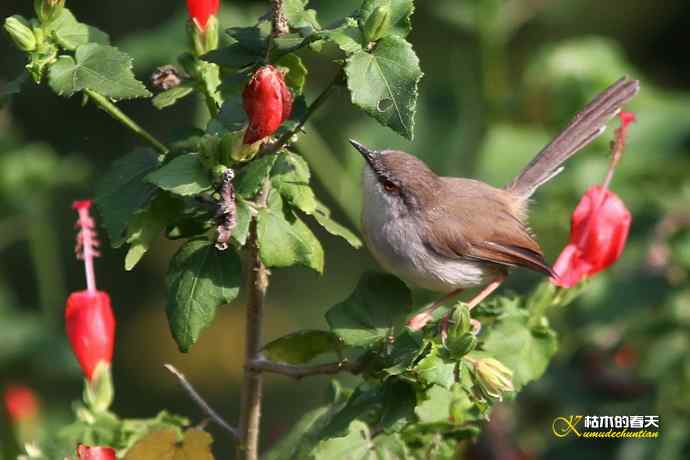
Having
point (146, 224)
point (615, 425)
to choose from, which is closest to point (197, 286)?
point (146, 224)

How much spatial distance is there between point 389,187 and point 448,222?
0.73 feet

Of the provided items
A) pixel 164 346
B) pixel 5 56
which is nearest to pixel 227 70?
pixel 5 56

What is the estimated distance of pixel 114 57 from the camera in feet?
8.23

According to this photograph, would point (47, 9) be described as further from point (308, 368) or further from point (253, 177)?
point (308, 368)

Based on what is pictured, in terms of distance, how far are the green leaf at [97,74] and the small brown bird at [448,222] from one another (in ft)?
3.20

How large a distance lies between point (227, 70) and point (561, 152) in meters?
1.49

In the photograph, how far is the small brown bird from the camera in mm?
3375

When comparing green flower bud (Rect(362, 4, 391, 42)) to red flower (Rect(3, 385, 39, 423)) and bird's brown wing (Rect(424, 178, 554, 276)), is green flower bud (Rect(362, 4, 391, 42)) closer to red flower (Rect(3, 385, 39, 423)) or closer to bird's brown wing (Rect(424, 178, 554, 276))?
bird's brown wing (Rect(424, 178, 554, 276))

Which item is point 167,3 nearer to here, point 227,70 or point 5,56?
point 5,56

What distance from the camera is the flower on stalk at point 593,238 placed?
3154 mm

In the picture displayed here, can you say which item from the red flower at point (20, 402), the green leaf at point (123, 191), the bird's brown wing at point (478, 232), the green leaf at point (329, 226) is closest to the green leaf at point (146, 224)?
the green leaf at point (123, 191)

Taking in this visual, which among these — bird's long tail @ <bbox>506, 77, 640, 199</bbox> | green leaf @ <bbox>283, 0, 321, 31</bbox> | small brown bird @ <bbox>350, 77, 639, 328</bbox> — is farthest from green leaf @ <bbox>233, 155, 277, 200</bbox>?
bird's long tail @ <bbox>506, 77, 640, 199</bbox>

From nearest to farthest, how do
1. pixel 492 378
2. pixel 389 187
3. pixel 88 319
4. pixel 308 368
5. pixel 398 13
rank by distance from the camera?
1. pixel 398 13
2. pixel 492 378
3. pixel 308 368
4. pixel 88 319
5. pixel 389 187

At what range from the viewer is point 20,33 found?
2.52m
